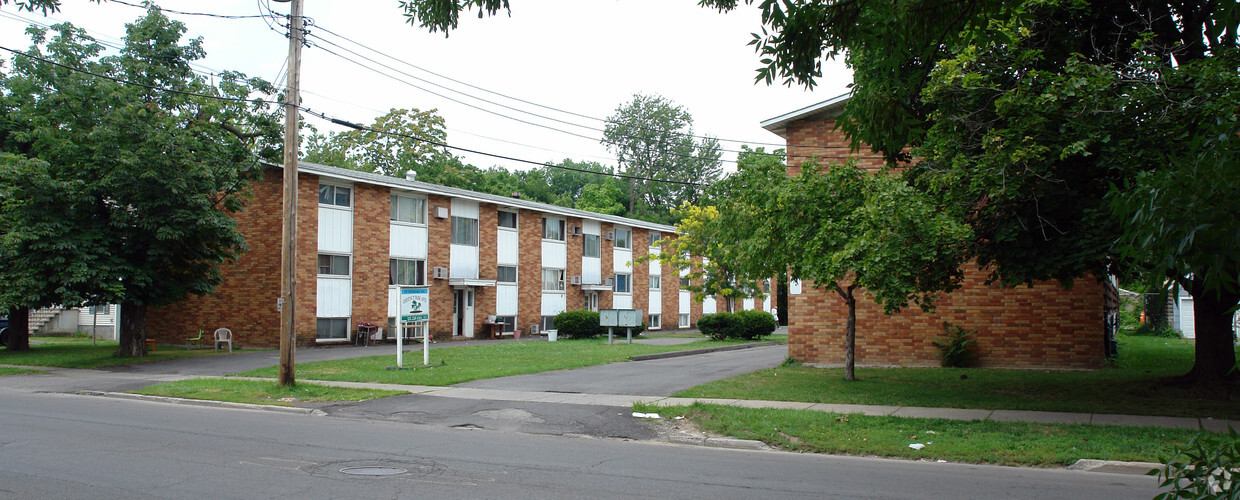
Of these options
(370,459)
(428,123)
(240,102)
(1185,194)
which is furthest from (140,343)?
(428,123)

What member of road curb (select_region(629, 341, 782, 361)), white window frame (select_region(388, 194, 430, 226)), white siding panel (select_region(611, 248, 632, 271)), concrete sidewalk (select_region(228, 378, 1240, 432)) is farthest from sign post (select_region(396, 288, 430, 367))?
white siding panel (select_region(611, 248, 632, 271))

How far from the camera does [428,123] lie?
55.7m

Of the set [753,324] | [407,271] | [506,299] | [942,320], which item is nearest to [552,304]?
[506,299]

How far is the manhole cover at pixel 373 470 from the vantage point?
8.30 meters

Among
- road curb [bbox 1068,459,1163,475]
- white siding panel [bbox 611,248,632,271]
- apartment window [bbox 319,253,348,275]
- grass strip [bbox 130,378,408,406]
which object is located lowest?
road curb [bbox 1068,459,1163,475]

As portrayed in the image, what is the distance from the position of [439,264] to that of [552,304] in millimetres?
7962

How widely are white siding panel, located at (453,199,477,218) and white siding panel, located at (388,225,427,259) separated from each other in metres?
2.12

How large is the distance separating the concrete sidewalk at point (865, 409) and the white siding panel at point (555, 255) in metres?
23.8

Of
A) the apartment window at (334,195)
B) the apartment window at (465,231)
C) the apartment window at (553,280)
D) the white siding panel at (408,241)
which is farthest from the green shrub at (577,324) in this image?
the apartment window at (334,195)

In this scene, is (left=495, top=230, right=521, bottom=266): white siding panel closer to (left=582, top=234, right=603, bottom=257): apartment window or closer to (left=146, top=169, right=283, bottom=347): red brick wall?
(left=582, top=234, right=603, bottom=257): apartment window

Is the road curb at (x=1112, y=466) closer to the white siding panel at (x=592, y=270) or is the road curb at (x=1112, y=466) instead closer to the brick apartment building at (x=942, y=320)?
the brick apartment building at (x=942, y=320)

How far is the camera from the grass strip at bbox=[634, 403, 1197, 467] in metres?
9.23

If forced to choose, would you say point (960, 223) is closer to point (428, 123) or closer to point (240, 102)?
point (240, 102)

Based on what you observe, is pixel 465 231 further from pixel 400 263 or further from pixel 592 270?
pixel 592 270
